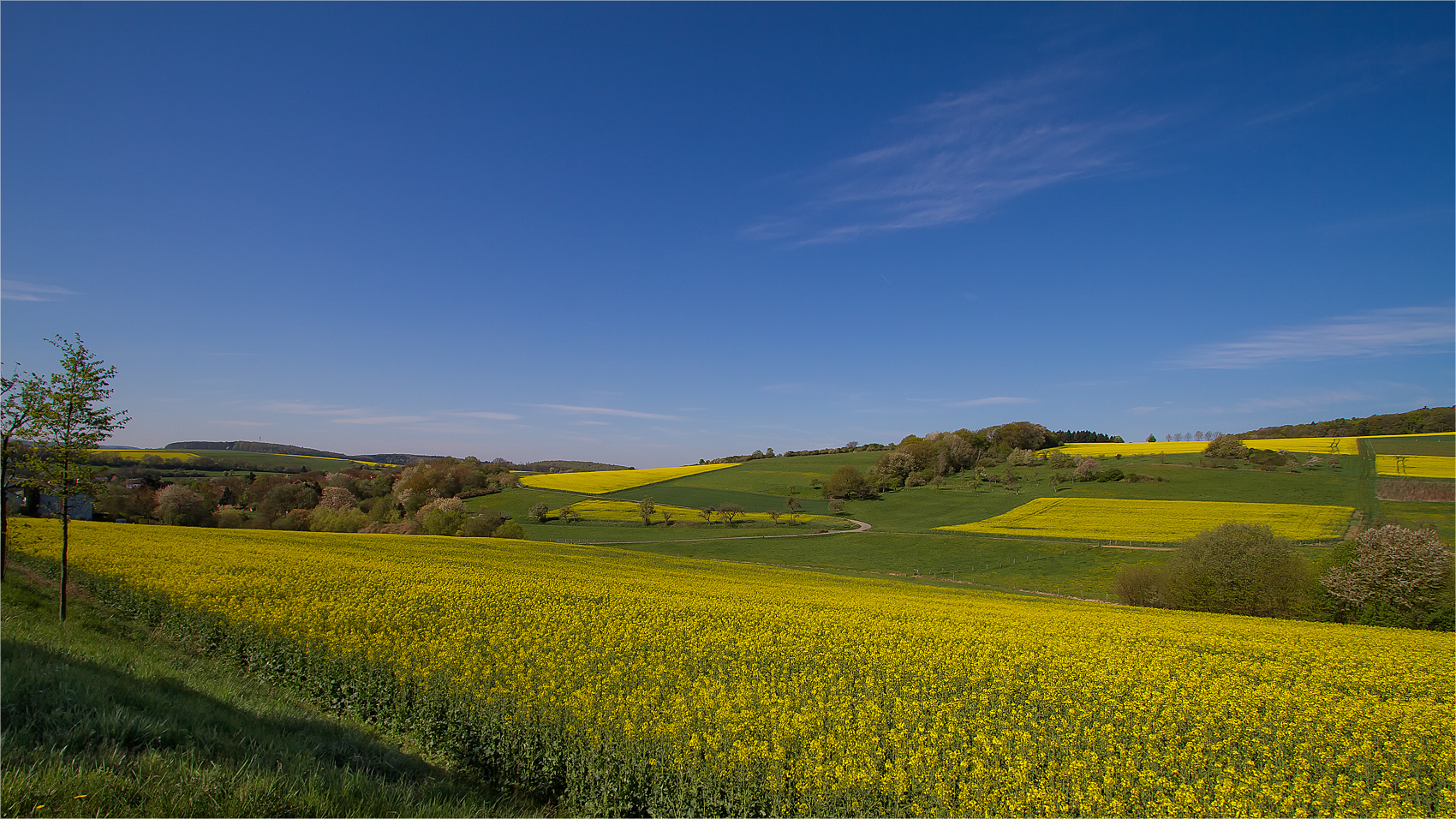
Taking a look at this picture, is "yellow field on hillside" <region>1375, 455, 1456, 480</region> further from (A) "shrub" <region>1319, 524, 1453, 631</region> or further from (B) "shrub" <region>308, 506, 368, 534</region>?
(B) "shrub" <region>308, 506, 368, 534</region>

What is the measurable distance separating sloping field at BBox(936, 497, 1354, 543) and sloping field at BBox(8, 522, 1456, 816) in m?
34.5

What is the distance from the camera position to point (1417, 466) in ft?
176

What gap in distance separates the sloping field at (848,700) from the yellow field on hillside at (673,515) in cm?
4879

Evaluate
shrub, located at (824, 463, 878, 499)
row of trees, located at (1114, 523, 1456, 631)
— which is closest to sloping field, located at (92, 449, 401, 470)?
shrub, located at (824, 463, 878, 499)

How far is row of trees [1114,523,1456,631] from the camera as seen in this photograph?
2391cm

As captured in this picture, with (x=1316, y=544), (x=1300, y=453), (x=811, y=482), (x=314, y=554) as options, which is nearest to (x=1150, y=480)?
(x=1300, y=453)

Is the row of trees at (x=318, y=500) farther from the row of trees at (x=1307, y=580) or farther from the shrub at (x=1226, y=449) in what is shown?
the shrub at (x=1226, y=449)

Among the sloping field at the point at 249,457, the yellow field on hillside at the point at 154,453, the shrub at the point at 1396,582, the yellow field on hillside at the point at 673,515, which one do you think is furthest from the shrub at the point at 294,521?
the shrub at the point at 1396,582

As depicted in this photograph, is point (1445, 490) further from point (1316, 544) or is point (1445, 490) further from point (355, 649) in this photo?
point (355, 649)

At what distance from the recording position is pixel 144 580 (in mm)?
13641

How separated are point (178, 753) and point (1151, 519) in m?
61.3

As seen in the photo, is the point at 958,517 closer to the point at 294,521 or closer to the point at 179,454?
the point at 294,521

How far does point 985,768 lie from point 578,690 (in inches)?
193

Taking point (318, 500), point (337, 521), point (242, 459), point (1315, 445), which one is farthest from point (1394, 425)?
point (242, 459)
